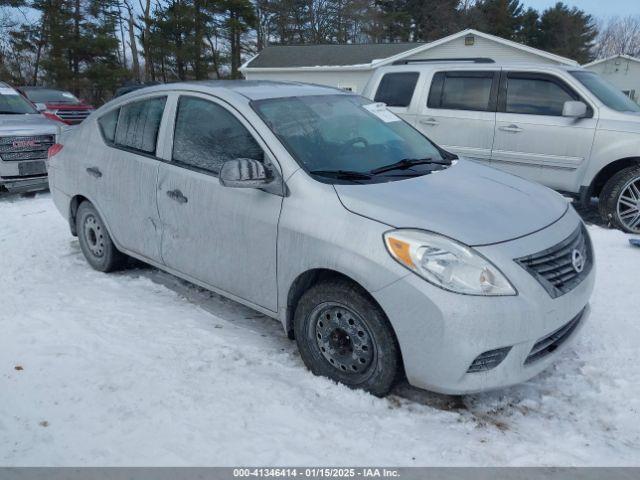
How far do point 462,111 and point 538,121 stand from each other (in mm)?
999

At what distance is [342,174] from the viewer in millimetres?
3242

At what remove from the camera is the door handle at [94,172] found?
15.1ft

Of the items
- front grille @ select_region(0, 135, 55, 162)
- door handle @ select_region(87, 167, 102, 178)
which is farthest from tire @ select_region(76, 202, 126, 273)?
front grille @ select_region(0, 135, 55, 162)

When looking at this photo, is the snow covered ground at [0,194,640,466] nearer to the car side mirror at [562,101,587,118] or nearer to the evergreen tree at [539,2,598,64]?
the car side mirror at [562,101,587,118]

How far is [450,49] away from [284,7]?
19714 mm

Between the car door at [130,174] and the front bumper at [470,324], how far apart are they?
7.28ft

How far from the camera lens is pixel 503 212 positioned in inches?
118

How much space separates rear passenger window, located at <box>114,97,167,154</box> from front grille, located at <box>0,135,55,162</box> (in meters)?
4.44

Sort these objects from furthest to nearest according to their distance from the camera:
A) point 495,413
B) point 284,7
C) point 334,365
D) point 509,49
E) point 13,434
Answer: point 284,7
point 509,49
point 334,365
point 495,413
point 13,434

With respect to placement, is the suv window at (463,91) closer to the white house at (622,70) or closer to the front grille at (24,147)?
the front grille at (24,147)

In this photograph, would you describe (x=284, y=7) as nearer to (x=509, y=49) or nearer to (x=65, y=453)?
(x=509, y=49)

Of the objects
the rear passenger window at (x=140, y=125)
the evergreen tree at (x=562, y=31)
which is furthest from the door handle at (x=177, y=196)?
the evergreen tree at (x=562, y=31)

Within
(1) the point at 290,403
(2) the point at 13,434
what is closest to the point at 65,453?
(2) the point at 13,434

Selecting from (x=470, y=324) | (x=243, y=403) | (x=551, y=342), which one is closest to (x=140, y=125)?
(x=243, y=403)
